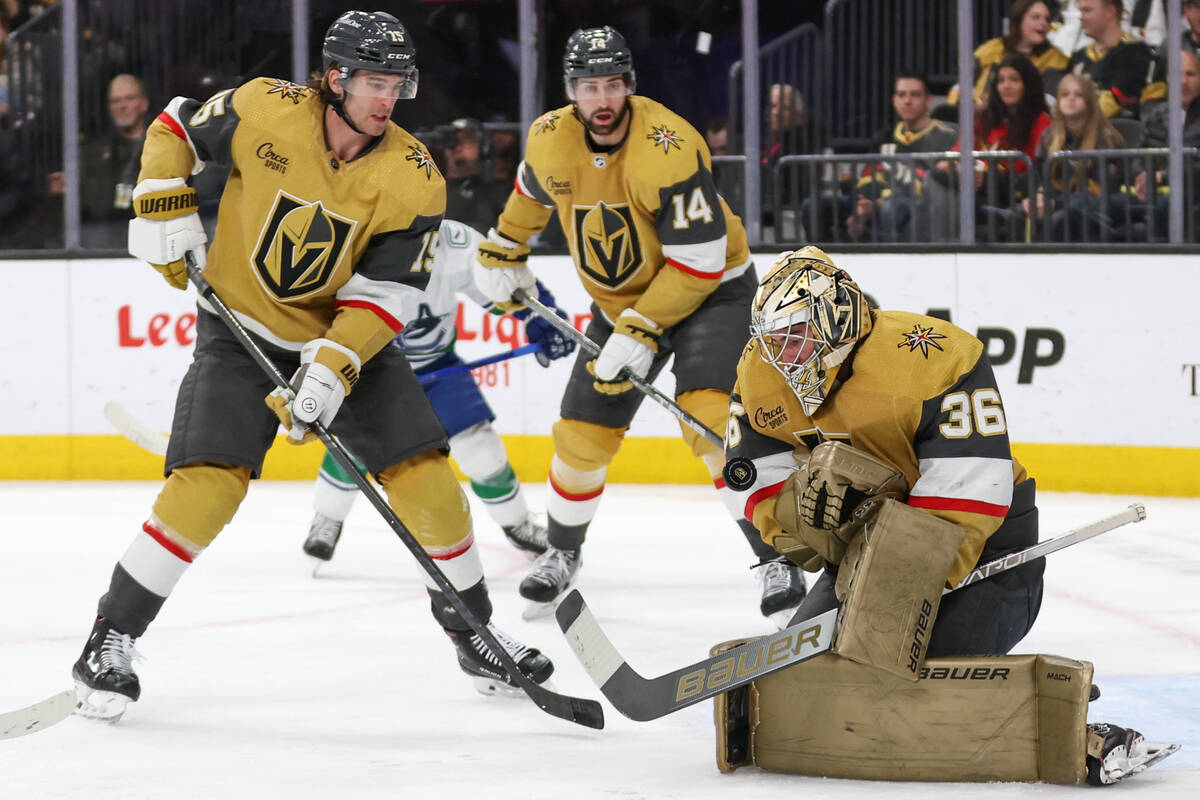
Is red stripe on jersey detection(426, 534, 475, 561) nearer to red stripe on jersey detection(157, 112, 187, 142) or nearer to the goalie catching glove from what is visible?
the goalie catching glove

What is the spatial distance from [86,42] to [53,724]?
4238 millimetres

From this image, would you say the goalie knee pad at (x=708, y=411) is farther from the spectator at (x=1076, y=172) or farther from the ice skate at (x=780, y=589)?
the spectator at (x=1076, y=172)

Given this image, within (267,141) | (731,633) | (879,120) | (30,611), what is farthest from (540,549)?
(879,120)

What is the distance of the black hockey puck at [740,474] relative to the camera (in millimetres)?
2523

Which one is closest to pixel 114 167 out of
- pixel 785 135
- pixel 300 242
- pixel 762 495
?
pixel 785 135

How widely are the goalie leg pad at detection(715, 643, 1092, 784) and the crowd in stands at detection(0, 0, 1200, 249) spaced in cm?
374

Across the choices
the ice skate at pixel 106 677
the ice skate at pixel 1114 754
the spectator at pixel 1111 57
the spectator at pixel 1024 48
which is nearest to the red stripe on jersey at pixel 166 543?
the ice skate at pixel 106 677

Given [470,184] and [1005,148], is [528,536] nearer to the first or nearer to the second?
[470,184]

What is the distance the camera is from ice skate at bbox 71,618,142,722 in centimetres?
283

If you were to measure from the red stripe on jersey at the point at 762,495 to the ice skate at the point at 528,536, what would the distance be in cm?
192

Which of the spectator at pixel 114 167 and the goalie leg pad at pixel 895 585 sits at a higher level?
the spectator at pixel 114 167

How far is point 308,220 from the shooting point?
9.54 feet

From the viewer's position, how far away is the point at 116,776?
2539mm

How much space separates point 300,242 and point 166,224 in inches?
11.0
